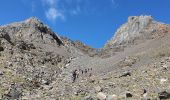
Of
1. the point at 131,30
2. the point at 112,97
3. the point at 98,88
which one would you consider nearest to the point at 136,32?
the point at 131,30

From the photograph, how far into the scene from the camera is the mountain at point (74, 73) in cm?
3769

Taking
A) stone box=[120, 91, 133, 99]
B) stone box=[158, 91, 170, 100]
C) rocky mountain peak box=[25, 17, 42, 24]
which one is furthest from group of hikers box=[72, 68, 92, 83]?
rocky mountain peak box=[25, 17, 42, 24]

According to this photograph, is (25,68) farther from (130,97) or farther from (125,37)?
(125,37)

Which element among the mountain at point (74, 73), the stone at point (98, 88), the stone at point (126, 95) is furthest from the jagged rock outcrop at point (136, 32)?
the stone at point (126, 95)

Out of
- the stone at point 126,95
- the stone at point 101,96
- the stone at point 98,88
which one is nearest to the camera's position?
the stone at point 126,95

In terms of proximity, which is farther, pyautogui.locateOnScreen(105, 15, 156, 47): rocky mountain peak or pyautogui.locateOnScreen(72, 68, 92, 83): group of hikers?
pyautogui.locateOnScreen(105, 15, 156, 47): rocky mountain peak

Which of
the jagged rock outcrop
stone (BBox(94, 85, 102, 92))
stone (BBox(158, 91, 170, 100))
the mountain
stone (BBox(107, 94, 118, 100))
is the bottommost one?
stone (BBox(158, 91, 170, 100))

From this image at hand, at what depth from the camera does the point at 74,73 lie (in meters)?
62.2

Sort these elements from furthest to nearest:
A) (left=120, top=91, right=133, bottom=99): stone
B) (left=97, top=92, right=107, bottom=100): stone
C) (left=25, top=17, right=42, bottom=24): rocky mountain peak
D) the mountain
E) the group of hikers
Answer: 1. (left=25, top=17, right=42, bottom=24): rocky mountain peak
2. the group of hikers
3. the mountain
4. (left=97, top=92, right=107, bottom=100): stone
5. (left=120, top=91, right=133, bottom=99): stone

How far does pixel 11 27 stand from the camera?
105500 mm

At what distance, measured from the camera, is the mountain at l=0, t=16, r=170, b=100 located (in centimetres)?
3769

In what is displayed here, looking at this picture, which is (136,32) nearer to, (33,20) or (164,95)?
(33,20)

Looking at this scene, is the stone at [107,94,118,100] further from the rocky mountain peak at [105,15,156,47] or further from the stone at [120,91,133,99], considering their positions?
the rocky mountain peak at [105,15,156,47]

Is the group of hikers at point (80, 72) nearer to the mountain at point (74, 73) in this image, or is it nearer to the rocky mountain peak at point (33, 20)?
the mountain at point (74, 73)
